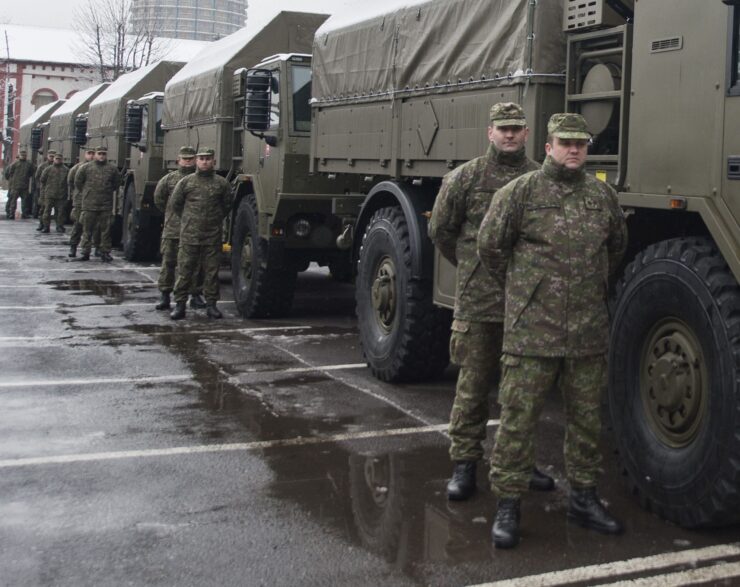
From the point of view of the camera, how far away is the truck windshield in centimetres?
1045

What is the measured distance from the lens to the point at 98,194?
17.5 meters

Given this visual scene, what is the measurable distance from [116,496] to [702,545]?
8.60ft

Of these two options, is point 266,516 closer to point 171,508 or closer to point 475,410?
point 171,508

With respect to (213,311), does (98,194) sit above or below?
above

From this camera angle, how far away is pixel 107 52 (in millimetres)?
49906

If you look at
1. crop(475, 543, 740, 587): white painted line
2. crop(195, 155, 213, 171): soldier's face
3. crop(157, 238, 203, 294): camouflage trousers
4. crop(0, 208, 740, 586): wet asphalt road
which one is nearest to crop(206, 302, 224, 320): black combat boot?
crop(157, 238, 203, 294): camouflage trousers

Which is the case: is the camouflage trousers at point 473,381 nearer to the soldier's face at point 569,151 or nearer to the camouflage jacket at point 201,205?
the soldier's face at point 569,151

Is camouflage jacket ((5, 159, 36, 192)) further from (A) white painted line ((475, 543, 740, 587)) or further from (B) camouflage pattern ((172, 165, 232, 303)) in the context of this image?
(A) white painted line ((475, 543, 740, 587))

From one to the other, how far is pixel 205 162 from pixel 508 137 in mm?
6673

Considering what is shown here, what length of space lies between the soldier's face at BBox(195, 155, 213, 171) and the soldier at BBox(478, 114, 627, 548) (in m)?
7.04

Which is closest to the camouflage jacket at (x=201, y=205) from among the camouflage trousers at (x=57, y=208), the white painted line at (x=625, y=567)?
the white painted line at (x=625, y=567)

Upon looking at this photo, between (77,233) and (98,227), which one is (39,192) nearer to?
(77,233)

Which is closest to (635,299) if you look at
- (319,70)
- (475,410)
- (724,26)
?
(475,410)

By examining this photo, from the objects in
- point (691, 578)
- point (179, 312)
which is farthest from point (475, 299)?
point (179, 312)
